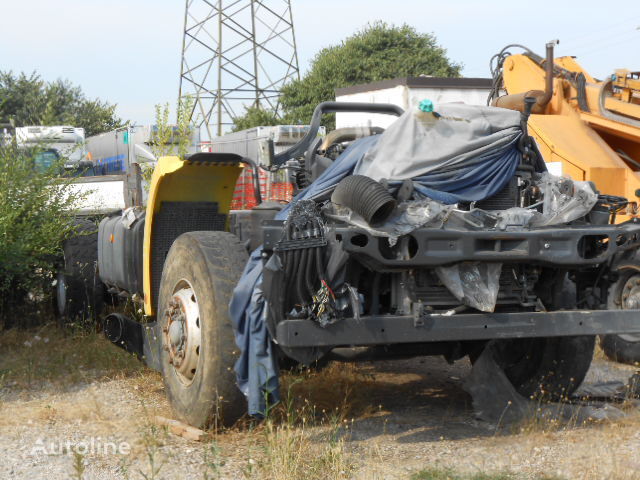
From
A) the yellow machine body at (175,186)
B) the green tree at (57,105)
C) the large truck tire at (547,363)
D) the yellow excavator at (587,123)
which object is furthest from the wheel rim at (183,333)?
the green tree at (57,105)

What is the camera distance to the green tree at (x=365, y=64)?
136 feet

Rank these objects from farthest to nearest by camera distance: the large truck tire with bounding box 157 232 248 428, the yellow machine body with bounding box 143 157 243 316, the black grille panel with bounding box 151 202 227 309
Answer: the black grille panel with bounding box 151 202 227 309
the yellow machine body with bounding box 143 157 243 316
the large truck tire with bounding box 157 232 248 428

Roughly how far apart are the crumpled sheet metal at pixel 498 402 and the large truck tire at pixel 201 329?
1556mm

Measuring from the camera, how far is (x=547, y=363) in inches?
242

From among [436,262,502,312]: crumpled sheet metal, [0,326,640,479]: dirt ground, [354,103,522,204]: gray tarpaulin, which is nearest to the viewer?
[0,326,640,479]: dirt ground

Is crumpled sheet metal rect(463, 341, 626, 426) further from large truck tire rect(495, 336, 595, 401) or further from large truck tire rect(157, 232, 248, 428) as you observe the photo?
large truck tire rect(157, 232, 248, 428)

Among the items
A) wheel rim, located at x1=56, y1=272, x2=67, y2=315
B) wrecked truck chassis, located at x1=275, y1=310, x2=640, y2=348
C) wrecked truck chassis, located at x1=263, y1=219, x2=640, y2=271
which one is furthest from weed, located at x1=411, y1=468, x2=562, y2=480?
wheel rim, located at x1=56, y1=272, x2=67, y2=315

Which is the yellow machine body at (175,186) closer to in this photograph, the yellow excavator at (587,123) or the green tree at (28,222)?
the green tree at (28,222)

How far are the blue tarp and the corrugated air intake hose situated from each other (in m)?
0.40

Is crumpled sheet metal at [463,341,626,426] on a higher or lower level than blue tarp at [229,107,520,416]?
lower

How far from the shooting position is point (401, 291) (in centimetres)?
490

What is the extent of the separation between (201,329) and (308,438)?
2.87 feet

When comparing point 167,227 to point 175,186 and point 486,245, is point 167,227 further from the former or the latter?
point 486,245

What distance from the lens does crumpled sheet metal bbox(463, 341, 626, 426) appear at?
5.57m
